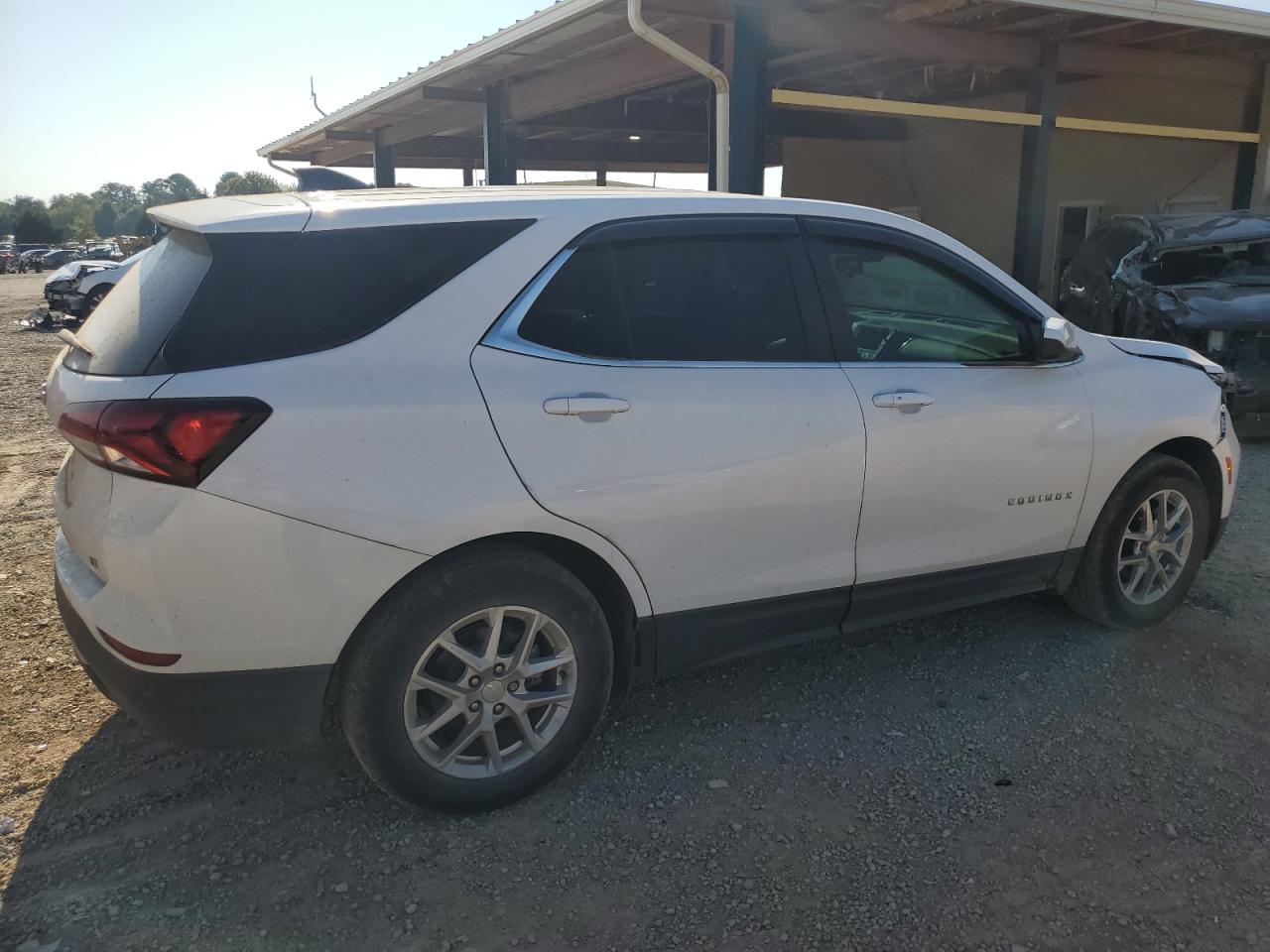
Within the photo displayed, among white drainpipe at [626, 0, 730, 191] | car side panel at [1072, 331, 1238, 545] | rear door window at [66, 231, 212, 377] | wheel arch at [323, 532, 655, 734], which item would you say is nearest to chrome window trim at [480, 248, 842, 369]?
wheel arch at [323, 532, 655, 734]

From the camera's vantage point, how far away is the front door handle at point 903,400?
129 inches

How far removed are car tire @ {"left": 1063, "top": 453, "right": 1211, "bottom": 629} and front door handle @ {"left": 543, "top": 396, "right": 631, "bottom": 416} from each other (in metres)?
2.27

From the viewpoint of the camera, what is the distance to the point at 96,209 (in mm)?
158000

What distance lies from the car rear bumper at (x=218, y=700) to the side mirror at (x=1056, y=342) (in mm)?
2742

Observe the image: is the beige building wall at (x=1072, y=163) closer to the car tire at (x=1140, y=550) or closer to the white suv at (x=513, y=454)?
the car tire at (x=1140, y=550)

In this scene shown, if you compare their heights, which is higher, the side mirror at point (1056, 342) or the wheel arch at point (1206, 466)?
the side mirror at point (1056, 342)

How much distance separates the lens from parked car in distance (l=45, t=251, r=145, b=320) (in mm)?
19344

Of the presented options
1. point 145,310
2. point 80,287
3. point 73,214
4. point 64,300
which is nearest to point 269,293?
point 145,310

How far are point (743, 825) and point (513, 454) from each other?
1.27 metres

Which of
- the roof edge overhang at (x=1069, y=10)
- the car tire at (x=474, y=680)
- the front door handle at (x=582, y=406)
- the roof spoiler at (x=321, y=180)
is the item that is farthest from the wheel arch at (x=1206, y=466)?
the roof edge overhang at (x=1069, y=10)

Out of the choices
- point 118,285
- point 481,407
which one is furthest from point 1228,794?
point 118,285

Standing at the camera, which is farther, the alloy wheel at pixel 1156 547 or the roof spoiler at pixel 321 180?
the alloy wheel at pixel 1156 547

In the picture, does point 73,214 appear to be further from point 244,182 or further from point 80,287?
point 80,287

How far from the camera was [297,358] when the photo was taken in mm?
2520
